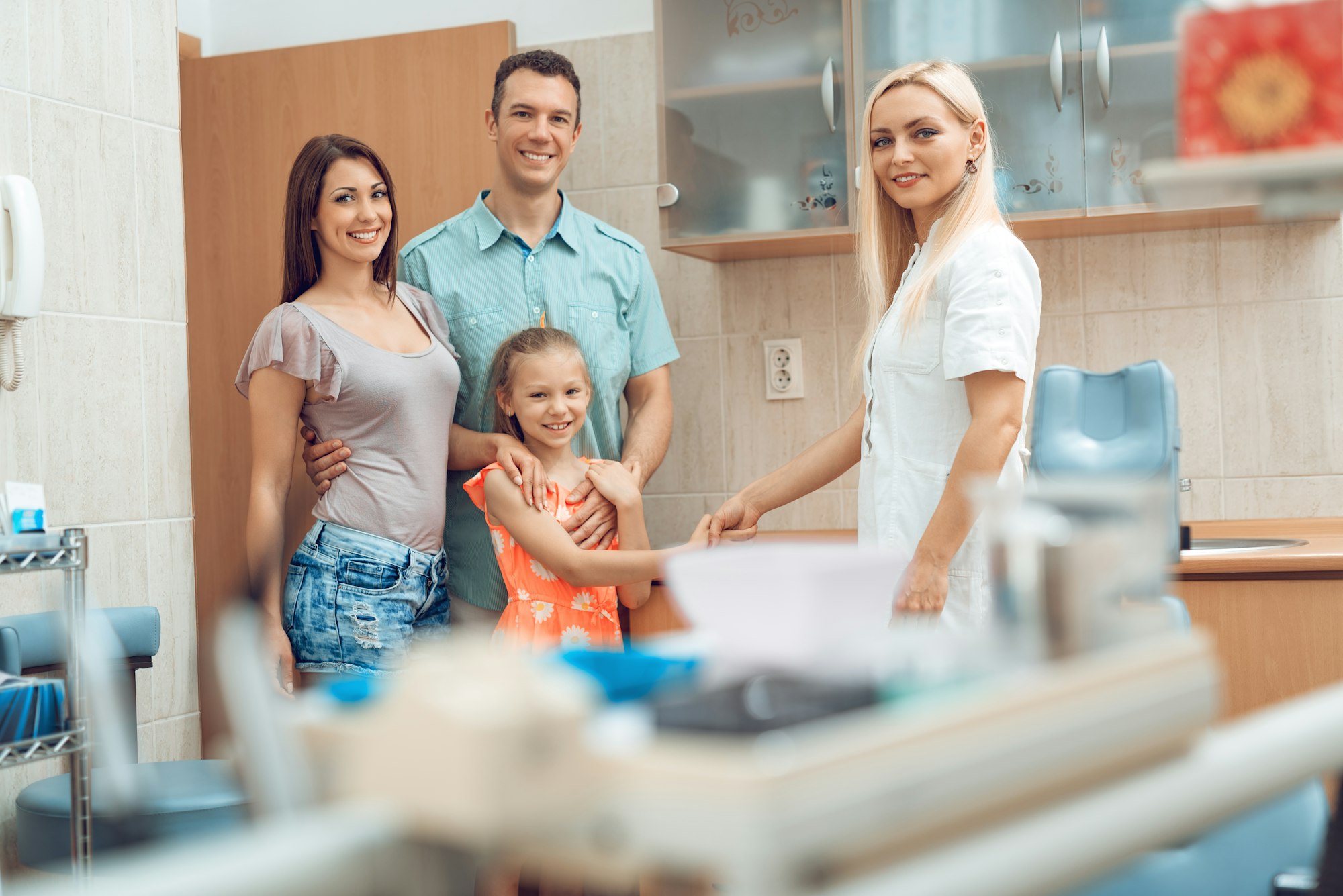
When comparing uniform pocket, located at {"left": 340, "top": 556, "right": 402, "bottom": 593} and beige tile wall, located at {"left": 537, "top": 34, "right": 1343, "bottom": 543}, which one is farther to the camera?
beige tile wall, located at {"left": 537, "top": 34, "right": 1343, "bottom": 543}

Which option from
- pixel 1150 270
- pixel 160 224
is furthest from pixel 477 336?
pixel 1150 270

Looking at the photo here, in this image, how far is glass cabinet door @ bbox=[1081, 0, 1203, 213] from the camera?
2.33 m

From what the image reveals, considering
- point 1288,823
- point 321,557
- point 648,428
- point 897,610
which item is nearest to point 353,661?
point 321,557

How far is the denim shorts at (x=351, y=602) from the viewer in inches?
77.9

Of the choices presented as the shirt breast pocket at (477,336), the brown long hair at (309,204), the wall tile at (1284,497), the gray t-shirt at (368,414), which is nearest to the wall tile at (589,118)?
the shirt breast pocket at (477,336)

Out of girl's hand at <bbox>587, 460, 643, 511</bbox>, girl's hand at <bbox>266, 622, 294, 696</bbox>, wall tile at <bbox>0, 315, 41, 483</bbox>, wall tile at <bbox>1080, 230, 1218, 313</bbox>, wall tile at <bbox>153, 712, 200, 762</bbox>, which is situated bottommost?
wall tile at <bbox>153, 712, 200, 762</bbox>

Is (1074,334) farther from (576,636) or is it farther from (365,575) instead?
(365,575)

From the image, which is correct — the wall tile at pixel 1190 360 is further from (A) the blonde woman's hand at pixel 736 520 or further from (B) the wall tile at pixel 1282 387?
(A) the blonde woman's hand at pixel 736 520

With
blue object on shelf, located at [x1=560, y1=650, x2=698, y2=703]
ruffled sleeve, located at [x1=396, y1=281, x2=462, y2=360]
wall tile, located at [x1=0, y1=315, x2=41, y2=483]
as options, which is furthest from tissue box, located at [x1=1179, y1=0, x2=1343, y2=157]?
wall tile, located at [x1=0, y1=315, x2=41, y2=483]

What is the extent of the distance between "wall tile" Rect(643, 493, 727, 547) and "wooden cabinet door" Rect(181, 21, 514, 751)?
2.64 ft

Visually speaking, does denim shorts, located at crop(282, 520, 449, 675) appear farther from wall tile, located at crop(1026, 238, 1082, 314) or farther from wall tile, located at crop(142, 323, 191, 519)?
wall tile, located at crop(1026, 238, 1082, 314)

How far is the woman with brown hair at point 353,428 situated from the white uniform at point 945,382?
62 centimetres

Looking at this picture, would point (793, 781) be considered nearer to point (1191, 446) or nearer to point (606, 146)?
point (1191, 446)

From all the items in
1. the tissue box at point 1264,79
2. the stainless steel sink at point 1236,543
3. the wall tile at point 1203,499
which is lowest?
the stainless steel sink at point 1236,543
